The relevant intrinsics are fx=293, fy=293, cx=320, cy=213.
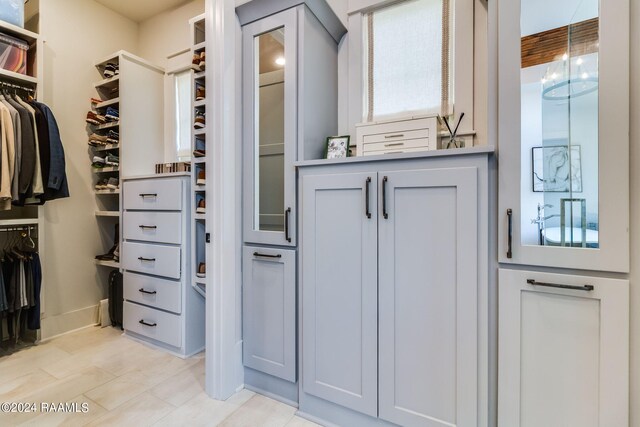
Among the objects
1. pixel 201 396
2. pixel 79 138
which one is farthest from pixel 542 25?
pixel 79 138

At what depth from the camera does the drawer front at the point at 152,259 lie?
7.11ft

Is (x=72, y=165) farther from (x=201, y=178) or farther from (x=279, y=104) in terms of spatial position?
(x=279, y=104)

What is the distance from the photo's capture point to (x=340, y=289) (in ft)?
4.69

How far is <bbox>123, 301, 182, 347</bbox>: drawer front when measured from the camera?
7.12ft

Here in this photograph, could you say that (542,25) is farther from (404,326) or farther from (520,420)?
(520,420)

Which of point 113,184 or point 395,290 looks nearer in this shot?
point 395,290

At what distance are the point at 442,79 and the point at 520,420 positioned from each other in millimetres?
1672

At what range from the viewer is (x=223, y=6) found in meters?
1.63

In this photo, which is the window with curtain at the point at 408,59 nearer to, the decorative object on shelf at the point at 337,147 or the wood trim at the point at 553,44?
the decorative object on shelf at the point at 337,147

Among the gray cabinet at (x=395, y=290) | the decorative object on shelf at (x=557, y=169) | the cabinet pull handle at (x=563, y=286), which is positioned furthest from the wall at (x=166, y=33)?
the cabinet pull handle at (x=563, y=286)

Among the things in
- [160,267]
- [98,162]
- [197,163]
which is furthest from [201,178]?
[98,162]

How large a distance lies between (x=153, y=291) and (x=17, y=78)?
6.17 ft

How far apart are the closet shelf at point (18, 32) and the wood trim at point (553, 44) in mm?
3226

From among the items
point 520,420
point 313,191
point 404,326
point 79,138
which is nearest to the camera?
point 520,420
